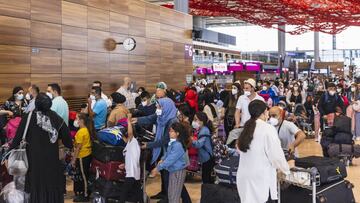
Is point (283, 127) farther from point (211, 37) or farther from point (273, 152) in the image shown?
point (211, 37)

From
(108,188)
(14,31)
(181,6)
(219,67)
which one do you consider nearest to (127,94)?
(14,31)

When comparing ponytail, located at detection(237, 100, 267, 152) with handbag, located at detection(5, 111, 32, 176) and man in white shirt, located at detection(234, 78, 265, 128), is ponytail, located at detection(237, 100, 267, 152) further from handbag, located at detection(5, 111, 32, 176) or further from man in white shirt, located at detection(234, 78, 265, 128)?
man in white shirt, located at detection(234, 78, 265, 128)

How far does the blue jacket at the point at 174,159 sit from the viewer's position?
535 centimetres

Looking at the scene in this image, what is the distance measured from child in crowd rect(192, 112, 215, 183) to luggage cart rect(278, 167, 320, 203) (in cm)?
172

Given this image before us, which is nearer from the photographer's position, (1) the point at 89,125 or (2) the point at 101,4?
(1) the point at 89,125

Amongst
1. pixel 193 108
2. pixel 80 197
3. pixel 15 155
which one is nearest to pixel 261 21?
pixel 193 108

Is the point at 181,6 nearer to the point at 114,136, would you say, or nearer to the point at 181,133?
the point at 114,136

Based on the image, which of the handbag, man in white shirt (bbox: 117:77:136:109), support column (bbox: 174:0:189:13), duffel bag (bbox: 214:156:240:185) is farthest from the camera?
support column (bbox: 174:0:189:13)

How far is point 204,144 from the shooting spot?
6531mm

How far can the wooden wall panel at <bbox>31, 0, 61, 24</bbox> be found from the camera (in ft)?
28.6

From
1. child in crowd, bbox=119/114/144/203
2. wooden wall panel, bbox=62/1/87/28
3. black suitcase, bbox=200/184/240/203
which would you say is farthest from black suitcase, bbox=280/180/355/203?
wooden wall panel, bbox=62/1/87/28

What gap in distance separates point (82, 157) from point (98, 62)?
4781 mm

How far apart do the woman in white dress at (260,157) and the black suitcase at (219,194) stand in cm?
103

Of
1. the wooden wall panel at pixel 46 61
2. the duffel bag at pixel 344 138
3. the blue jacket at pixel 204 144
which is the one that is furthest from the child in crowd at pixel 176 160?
the wooden wall panel at pixel 46 61
